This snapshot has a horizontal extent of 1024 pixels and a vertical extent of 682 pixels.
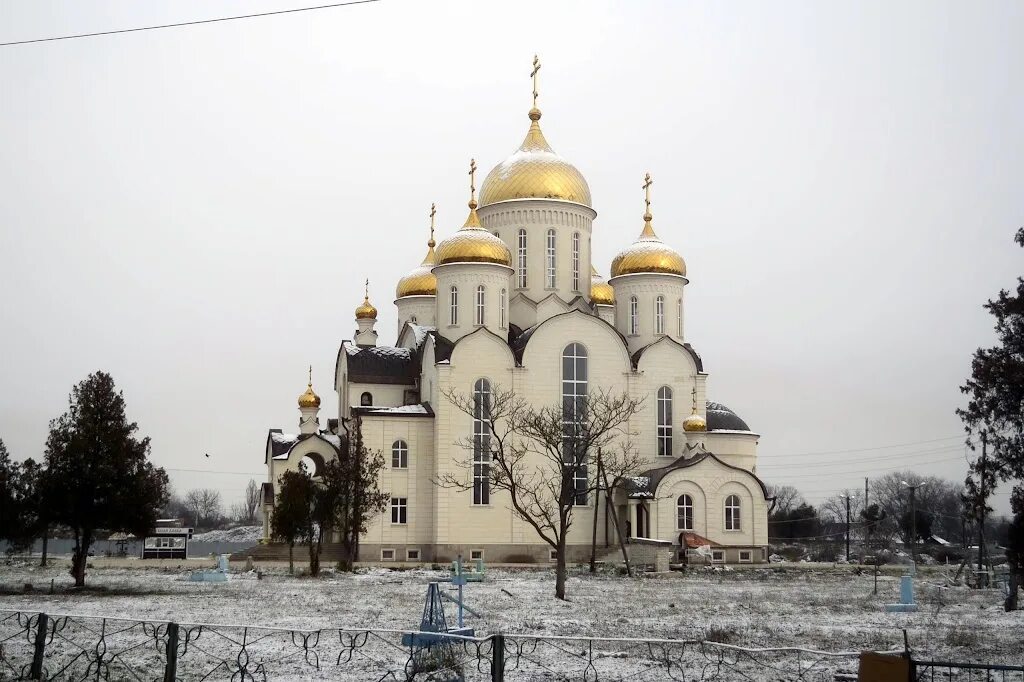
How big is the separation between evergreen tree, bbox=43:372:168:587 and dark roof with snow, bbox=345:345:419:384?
18901 millimetres

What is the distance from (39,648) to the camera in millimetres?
12180

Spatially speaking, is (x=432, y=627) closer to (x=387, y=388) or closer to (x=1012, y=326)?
(x=1012, y=326)

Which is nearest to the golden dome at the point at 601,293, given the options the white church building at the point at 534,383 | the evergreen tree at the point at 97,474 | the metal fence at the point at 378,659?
the white church building at the point at 534,383

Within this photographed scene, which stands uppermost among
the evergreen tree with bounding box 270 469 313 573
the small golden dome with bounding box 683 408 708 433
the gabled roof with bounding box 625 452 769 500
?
the small golden dome with bounding box 683 408 708 433

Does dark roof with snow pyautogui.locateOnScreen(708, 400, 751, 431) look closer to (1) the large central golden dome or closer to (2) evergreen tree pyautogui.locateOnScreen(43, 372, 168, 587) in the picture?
(1) the large central golden dome

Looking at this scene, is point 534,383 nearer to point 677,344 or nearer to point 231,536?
point 677,344

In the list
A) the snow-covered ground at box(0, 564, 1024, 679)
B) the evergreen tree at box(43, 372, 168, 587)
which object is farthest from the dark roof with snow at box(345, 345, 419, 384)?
the evergreen tree at box(43, 372, 168, 587)

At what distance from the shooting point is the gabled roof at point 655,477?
39750 millimetres

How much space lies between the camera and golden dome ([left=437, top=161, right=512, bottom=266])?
41750mm

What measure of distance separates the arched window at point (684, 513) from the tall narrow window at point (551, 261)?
388 inches

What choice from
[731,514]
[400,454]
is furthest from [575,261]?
[731,514]

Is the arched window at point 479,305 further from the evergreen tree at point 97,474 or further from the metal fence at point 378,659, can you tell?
the metal fence at point 378,659

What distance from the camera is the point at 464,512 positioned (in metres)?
40.3

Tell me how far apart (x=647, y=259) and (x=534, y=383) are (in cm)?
723
